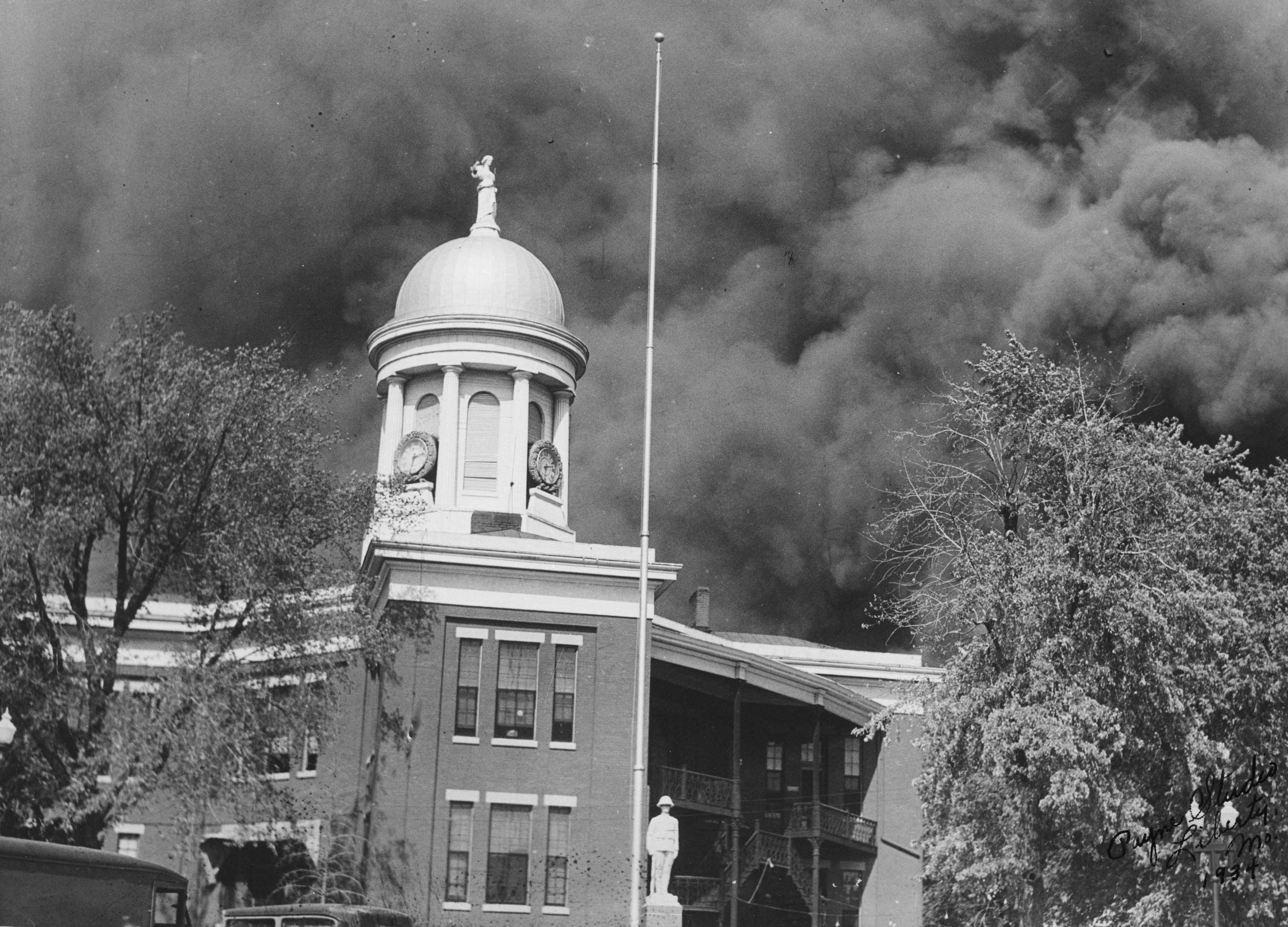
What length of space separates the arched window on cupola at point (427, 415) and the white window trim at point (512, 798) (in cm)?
1271

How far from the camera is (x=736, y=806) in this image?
4322 centimetres

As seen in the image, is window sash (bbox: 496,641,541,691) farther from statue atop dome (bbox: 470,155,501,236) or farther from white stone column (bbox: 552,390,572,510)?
statue atop dome (bbox: 470,155,501,236)

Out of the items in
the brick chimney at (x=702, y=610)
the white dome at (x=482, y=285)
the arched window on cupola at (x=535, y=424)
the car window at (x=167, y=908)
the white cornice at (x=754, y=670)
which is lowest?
the car window at (x=167, y=908)

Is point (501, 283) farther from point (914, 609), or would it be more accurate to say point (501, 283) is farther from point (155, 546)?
point (914, 609)

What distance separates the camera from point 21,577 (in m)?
30.9

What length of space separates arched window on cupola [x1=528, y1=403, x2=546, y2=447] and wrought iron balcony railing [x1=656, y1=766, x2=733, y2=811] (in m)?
10.2

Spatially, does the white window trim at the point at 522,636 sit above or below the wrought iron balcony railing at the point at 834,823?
above

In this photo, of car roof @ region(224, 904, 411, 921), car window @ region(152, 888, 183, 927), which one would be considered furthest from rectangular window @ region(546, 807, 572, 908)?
car window @ region(152, 888, 183, 927)

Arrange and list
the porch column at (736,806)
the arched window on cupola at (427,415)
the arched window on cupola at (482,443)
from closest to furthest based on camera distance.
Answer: the porch column at (736,806)
the arched window on cupola at (482,443)
the arched window on cupola at (427,415)

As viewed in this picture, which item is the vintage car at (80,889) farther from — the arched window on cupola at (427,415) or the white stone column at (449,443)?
the arched window on cupola at (427,415)

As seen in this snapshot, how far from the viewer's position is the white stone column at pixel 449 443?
1848 inches

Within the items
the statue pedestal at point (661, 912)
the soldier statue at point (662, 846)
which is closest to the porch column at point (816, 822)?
the statue pedestal at point (661, 912)

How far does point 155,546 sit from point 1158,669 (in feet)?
64.3
